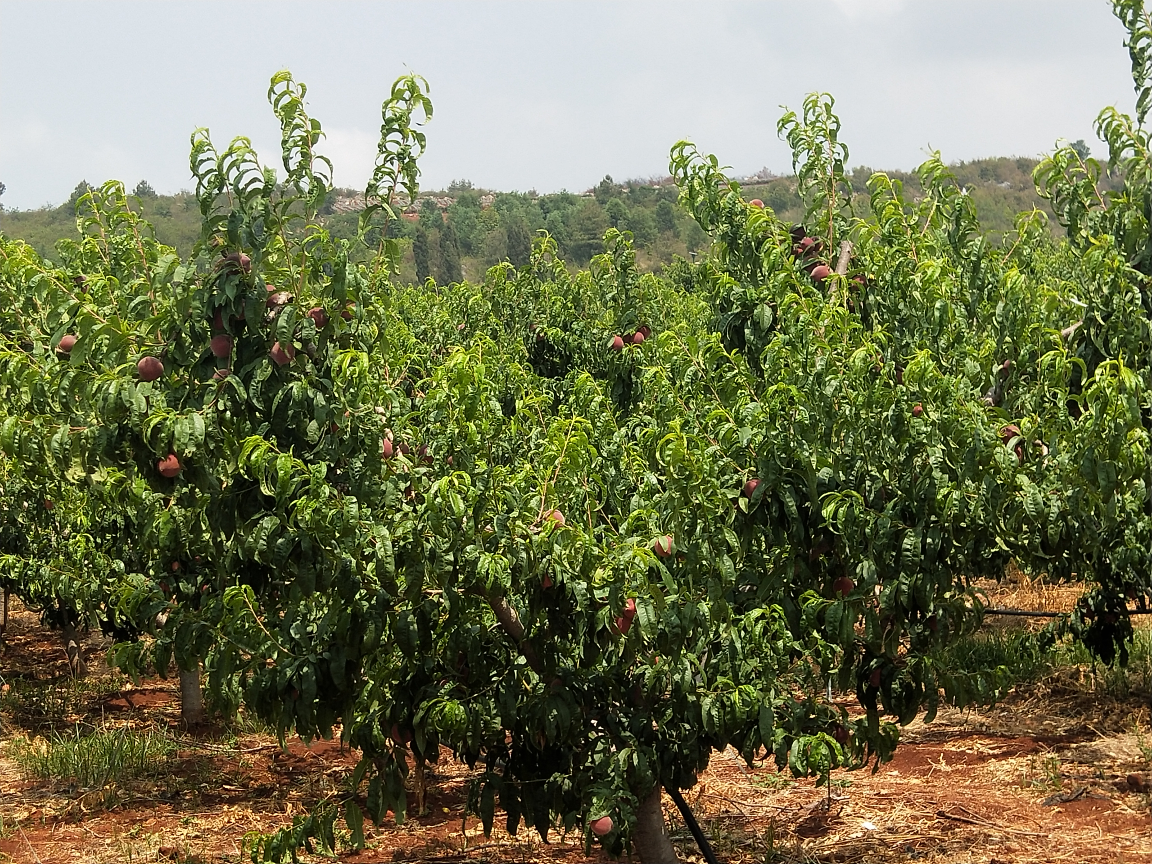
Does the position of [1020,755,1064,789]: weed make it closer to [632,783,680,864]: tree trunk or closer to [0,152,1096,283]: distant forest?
[632,783,680,864]: tree trunk

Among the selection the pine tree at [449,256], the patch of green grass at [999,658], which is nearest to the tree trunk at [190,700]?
the patch of green grass at [999,658]

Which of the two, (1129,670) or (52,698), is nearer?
(1129,670)

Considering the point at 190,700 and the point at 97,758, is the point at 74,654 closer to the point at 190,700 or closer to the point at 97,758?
the point at 190,700

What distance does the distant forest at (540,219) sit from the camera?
142 feet

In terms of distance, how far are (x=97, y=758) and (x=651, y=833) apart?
4.19m

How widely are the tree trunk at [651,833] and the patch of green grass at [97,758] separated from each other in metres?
3.92

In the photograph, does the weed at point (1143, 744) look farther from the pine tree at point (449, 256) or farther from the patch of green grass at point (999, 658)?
the pine tree at point (449, 256)

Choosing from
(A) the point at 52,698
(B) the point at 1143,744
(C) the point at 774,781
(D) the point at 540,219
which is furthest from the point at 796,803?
(D) the point at 540,219

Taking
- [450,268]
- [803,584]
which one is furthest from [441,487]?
[450,268]

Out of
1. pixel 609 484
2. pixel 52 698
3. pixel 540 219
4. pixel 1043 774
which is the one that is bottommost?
pixel 52 698

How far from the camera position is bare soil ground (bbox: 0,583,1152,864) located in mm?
5383

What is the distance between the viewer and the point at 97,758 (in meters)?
7.04

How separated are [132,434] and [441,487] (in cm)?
93

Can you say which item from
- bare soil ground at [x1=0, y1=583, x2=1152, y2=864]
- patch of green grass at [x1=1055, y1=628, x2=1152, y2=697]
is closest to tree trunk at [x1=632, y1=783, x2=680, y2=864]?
bare soil ground at [x1=0, y1=583, x2=1152, y2=864]
